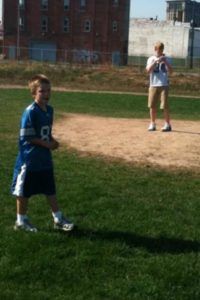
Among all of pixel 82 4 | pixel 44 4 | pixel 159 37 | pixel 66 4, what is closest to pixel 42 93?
pixel 44 4

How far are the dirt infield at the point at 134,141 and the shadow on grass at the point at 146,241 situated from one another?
140 inches

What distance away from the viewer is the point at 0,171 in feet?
27.8

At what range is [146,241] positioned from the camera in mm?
5590

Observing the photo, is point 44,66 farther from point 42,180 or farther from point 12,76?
point 42,180

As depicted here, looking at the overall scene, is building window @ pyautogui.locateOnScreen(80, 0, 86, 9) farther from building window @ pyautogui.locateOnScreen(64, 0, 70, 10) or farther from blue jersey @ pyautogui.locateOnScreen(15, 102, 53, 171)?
blue jersey @ pyautogui.locateOnScreen(15, 102, 53, 171)

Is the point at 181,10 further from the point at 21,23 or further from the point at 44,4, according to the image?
the point at 21,23

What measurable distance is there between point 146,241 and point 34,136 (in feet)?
4.83

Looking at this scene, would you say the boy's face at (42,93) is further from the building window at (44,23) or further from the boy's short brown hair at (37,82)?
the building window at (44,23)

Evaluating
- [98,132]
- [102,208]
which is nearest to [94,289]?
[102,208]

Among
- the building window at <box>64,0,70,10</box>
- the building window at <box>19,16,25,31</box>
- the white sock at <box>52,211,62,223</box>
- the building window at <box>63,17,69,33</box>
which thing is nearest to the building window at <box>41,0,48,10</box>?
the building window at <box>64,0,70,10</box>

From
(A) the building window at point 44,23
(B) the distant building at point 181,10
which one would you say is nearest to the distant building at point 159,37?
(A) the building window at point 44,23

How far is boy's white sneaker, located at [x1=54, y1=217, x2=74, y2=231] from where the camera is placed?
576cm

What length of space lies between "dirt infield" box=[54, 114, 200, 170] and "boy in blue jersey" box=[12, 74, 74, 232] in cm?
373

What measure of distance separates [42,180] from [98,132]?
21.2ft
